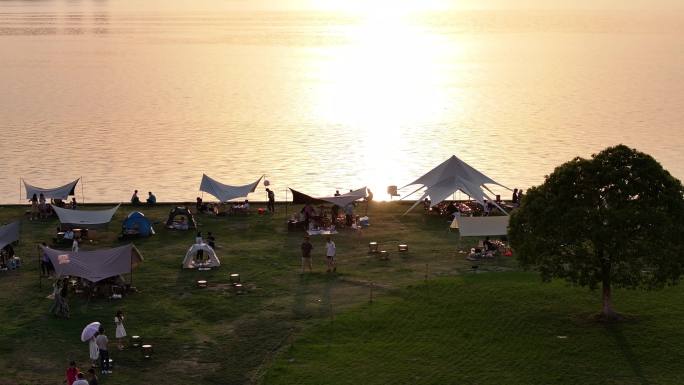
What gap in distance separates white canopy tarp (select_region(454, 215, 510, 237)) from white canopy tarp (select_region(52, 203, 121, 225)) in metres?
16.7

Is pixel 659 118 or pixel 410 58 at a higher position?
pixel 410 58

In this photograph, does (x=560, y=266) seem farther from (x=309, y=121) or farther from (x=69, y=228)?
(x=309, y=121)

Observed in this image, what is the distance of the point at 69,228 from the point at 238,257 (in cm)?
897

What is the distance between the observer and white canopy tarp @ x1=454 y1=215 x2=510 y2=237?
149 ft

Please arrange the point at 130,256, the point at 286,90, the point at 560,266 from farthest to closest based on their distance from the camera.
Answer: the point at 286,90, the point at 130,256, the point at 560,266

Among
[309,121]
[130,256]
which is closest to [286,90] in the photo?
[309,121]

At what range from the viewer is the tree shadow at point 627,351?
30.8 metres

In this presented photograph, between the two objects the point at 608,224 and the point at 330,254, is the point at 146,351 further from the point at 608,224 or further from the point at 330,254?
the point at 608,224

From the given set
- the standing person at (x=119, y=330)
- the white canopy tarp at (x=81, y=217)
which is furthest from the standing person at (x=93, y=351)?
the white canopy tarp at (x=81, y=217)

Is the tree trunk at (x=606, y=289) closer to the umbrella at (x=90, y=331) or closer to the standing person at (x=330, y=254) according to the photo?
the standing person at (x=330, y=254)

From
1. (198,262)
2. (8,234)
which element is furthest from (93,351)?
(8,234)

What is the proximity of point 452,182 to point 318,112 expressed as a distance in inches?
2428

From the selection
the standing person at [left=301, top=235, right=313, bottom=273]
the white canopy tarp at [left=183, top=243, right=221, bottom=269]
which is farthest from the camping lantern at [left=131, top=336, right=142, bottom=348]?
the standing person at [left=301, top=235, right=313, bottom=273]

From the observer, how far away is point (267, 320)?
1425 inches
